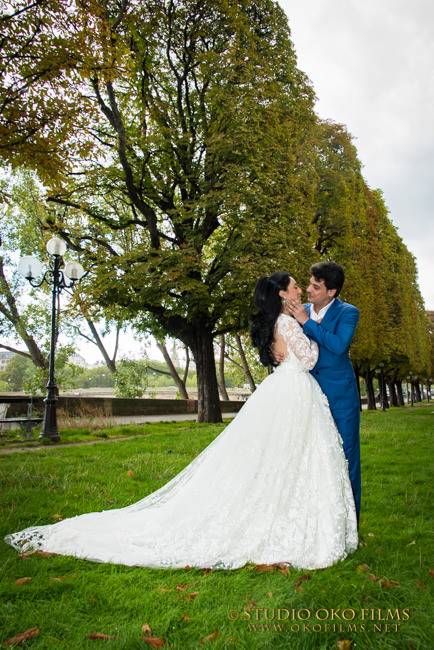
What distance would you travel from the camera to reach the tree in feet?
44.1

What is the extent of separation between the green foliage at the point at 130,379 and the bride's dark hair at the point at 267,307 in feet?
62.7

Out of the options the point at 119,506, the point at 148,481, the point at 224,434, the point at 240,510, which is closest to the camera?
the point at 240,510

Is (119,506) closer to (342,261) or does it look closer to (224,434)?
(224,434)

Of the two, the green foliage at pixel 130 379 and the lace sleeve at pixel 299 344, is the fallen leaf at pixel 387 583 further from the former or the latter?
the green foliage at pixel 130 379

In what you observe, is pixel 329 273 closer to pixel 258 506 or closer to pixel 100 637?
pixel 258 506

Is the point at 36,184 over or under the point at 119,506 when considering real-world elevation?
over

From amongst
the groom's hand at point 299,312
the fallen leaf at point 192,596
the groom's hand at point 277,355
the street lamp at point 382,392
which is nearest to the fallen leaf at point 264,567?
the fallen leaf at point 192,596

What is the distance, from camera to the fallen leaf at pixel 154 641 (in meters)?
2.31

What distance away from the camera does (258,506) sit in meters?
3.67

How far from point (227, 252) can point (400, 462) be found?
8.46 metres

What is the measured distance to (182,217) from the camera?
44.6ft

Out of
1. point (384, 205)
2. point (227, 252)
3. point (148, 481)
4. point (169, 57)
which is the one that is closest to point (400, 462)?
point (148, 481)

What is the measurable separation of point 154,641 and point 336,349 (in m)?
2.55

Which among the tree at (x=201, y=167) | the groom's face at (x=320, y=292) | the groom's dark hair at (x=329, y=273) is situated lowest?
the groom's face at (x=320, y=292)
